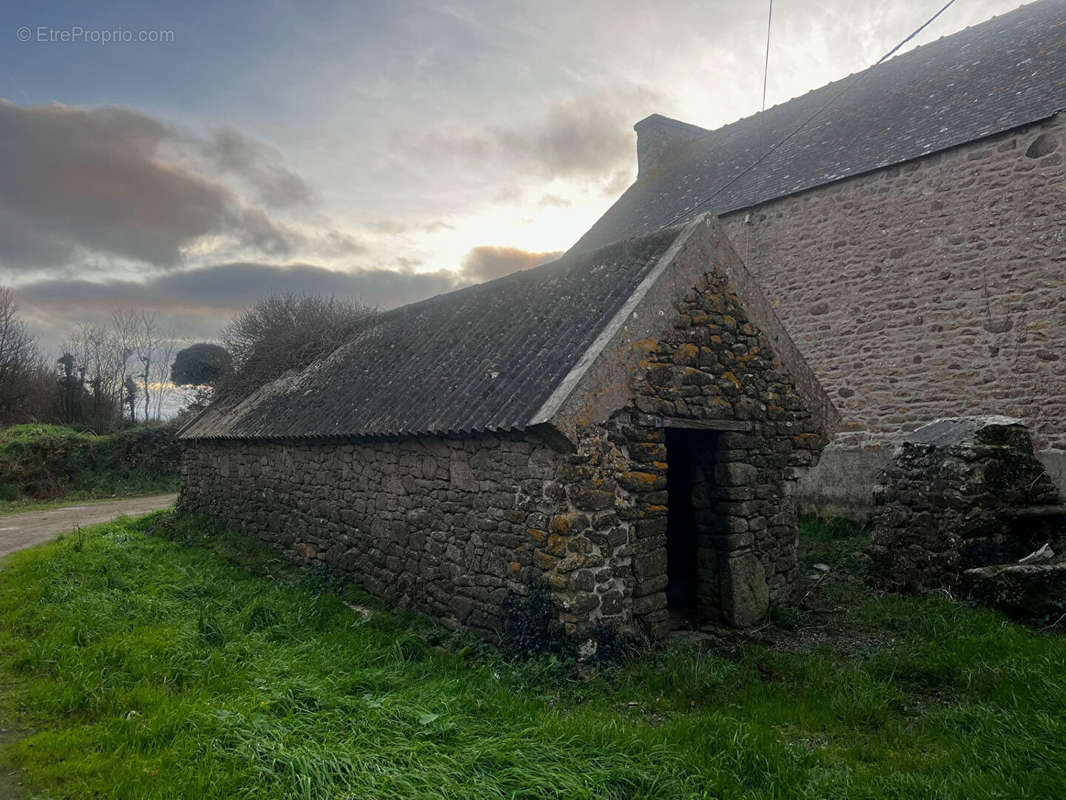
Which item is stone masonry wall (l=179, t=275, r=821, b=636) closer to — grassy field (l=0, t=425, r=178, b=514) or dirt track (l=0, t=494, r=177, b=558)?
dirt track (l=0, t=494, r=177, b=558)

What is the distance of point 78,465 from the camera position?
68.0 ft

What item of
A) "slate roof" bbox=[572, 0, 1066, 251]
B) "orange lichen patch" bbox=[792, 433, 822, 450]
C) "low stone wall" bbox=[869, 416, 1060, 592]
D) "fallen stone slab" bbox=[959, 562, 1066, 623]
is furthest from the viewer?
"slate roof" bbox=[572, 0, 1066, 251]

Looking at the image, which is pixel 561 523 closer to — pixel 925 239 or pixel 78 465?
pixel 925 239

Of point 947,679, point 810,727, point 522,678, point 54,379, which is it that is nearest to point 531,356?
point 522,678

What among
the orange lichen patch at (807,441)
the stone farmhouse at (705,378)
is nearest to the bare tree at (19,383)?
the stone farmhouse at (705,378)

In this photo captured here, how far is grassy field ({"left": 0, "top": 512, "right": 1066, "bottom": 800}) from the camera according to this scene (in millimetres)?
3600

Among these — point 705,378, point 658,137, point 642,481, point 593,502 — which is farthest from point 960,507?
point 658,137

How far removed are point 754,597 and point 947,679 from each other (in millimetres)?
1977

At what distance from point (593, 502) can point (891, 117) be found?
11882 millimetres

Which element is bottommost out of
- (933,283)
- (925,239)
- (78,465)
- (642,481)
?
(78,465)

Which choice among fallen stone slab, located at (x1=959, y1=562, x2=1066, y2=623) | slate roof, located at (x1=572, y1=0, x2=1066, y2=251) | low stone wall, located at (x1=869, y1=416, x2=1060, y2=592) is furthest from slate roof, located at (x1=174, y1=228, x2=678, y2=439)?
slate roof, located at (x1=572, y1=0, x2=1066, y2=251)

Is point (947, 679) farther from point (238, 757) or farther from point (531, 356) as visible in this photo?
point (238, 757)

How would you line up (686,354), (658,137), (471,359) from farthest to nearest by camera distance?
(658,137), (471,359), (686,354)

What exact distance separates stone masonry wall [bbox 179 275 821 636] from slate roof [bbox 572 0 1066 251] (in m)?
7.04
